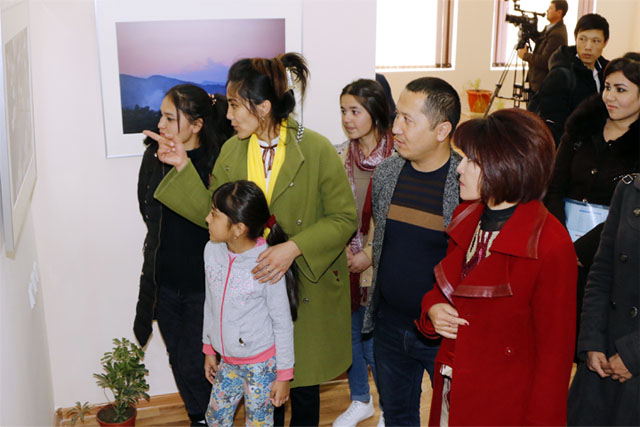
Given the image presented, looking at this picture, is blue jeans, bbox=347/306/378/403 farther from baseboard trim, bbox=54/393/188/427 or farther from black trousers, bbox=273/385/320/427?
baseboard trim, bbox=54/393/188/427

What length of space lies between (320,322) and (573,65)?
8.42ft

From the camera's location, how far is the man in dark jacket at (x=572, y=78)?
3.97 metres

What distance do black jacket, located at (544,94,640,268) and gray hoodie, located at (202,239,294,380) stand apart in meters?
1.36

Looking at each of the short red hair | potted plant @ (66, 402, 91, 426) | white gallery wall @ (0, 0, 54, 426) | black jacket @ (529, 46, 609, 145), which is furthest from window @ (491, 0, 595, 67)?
the short red hair

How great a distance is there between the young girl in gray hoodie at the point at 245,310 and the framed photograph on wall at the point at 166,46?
0.91 metres

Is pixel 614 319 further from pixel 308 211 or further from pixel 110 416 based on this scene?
pixel 110 416

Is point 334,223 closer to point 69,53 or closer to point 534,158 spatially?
point 534,158

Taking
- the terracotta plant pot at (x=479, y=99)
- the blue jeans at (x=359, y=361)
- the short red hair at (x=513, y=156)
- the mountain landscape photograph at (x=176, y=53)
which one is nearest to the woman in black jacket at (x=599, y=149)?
the blue jeans at (x=359, y=361)

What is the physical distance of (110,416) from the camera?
3072mm

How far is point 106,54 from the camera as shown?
2.85 metres

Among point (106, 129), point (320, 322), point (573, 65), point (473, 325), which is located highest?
point (573, 65)

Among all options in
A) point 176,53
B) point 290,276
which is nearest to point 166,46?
point 176,53

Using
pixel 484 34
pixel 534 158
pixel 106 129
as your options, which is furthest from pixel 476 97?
pixel 534 158

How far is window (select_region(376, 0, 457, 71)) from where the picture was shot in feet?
27.2
